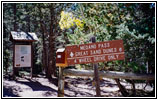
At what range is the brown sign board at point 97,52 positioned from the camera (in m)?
3.38

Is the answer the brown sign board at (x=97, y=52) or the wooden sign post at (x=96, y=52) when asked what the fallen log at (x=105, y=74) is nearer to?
the wooden sign post at (x=96, y=52)

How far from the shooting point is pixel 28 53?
1099 centimetres

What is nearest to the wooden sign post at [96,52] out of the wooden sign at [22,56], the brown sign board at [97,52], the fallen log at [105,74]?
the brown sign board at [97,52]

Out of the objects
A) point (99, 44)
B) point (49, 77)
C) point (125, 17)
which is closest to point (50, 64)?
point (49, 77)

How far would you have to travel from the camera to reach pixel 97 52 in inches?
137

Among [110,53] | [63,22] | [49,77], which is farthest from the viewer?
[49,77]

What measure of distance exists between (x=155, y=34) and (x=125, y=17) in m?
1.91

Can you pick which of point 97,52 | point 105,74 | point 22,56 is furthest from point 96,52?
point 22,56

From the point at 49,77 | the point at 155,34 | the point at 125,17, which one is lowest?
the point at 49,77

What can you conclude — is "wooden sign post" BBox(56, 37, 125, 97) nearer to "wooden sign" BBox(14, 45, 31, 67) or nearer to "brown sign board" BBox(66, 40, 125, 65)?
"brown sign board" BBox(66, 40, 125, 65)

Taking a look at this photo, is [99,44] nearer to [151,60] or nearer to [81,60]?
[81,60]

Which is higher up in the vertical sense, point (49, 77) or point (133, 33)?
point (133, 33)

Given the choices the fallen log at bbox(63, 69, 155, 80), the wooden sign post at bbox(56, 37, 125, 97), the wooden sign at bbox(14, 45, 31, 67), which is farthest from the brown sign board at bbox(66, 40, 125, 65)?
the wooden sign at bbox(14, 45, 31, 67)

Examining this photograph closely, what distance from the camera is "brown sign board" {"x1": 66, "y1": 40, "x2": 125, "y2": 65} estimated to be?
338cm
